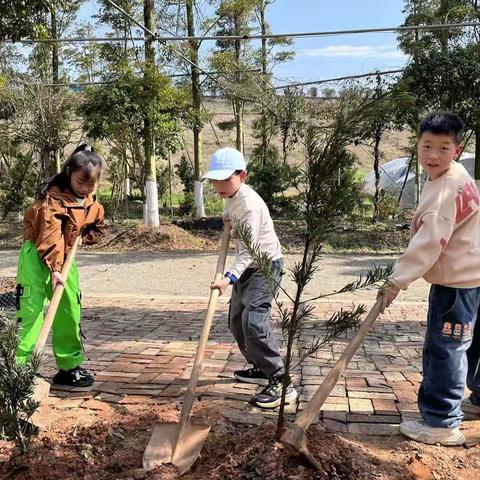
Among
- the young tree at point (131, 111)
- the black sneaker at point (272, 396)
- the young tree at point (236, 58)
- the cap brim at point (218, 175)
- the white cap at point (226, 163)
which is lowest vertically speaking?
the black sneaker at point (272, 396)

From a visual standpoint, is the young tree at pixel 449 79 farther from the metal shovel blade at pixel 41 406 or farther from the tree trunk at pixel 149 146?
the metal shovel blade at pixel 41 406

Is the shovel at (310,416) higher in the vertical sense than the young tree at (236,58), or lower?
lower

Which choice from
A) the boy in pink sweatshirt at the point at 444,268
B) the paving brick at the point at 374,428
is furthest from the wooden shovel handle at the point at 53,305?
the boy in pink sweatshirt at the point at 444,268

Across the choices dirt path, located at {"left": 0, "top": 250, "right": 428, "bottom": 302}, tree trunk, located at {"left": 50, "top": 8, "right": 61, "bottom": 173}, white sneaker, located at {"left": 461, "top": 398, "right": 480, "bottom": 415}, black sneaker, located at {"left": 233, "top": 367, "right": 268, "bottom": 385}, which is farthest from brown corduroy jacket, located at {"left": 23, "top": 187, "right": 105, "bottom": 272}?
tree trunk, located at {"left": 50, "top": 8, "right": 61, "bottom": 173}

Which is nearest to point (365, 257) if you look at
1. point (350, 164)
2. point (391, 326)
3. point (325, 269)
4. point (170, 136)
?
point (325, 269)

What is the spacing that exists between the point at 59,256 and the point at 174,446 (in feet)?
4.62

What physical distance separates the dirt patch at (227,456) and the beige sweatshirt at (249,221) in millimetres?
868

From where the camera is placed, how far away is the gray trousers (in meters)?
3.46

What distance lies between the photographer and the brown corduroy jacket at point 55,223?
3.53 metres

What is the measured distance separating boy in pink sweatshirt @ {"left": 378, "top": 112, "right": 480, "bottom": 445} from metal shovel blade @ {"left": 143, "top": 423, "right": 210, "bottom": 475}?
1075mm

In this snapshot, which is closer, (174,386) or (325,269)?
(174,386)

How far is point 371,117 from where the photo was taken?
241 cm

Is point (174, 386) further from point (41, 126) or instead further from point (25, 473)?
point (41, 126)

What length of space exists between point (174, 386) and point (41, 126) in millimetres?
13543
